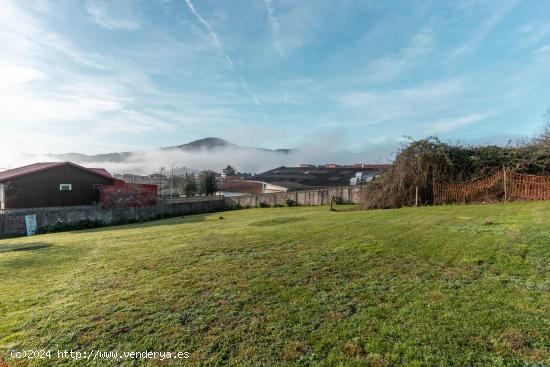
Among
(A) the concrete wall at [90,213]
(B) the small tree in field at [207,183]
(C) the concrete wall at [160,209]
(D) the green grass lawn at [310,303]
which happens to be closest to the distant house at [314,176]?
Result: (B) the small tree in field at [207,183]

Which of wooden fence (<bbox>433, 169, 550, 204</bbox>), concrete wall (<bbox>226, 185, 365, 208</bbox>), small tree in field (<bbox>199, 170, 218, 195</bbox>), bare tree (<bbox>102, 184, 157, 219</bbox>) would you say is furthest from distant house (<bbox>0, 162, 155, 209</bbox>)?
wooden fence (<bbox>433, 169, 550, 204</bbox>)

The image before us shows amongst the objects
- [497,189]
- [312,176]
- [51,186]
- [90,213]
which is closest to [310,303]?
[497,189]

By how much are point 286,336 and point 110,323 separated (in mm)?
2083

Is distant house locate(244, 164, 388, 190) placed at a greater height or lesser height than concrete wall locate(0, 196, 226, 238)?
greater

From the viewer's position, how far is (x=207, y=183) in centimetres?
4628

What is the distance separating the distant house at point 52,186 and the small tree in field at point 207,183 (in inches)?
642

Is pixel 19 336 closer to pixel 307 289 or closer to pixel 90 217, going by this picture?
pixel 307 289

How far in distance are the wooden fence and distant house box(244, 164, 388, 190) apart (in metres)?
23.3

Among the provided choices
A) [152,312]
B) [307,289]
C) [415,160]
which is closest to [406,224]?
[307,289]

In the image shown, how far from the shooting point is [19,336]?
3461 millimetres

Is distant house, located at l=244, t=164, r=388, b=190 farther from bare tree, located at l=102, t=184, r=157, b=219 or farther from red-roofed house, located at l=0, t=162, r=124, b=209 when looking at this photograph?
red-roofed house, located at l=0, t=162, r=124, b=209

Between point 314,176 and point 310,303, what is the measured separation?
43.9m

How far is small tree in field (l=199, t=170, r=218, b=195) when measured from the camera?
46344mm

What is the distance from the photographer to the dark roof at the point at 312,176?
4266 centimetres
